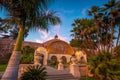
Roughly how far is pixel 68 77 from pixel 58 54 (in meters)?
21.6

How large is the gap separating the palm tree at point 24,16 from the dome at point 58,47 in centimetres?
2383

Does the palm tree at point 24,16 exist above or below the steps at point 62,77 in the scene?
above

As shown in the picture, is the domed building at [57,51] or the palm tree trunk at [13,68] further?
the domed building at [57,51]

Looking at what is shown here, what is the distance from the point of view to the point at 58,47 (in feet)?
120

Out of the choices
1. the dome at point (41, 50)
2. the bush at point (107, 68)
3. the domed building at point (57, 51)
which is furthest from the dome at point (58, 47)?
the bush at point (107, 68)

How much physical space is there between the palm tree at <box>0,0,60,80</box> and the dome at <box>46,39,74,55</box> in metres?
23.8

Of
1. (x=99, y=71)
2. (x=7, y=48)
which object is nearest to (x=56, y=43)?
(x=7, y=48)

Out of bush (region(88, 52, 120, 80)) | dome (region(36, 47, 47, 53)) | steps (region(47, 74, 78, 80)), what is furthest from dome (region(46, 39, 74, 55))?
bush (region(88, 52, 120, 80))

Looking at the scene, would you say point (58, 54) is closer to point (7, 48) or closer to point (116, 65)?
point (7, 48)

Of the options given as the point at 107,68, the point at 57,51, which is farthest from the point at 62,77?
the point at 57,51

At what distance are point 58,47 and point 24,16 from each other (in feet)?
87.3

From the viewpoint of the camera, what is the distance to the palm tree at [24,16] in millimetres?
9161

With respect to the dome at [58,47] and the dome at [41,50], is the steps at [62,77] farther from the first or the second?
the dome at [58,47]

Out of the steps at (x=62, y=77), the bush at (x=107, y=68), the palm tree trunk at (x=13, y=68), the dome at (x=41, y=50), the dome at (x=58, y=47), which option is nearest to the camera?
the palm tree trunk at (x=13, y=68)
